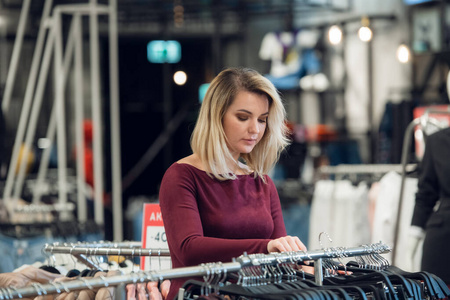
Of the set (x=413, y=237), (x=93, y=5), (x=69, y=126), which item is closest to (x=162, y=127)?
(x=69, y=126)

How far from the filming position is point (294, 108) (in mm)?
12367

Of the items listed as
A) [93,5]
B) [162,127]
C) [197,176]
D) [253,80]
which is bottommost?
[162,127]

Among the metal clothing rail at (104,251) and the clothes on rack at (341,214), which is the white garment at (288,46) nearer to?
the clothes on rack at (341,214)

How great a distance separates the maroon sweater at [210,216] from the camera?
2.00 meters

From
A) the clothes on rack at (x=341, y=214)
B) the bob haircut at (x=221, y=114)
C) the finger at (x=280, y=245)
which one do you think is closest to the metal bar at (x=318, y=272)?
the finger at (x=280, y=245)

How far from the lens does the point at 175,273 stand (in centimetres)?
178

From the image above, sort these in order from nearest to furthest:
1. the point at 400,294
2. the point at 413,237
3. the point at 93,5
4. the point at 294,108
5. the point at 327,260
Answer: the point at 400,294, the point at 327,260, the point at 413,237, the point at 93,5, the point at 294,108

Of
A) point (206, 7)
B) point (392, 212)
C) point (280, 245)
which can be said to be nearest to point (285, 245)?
point (280, 245)

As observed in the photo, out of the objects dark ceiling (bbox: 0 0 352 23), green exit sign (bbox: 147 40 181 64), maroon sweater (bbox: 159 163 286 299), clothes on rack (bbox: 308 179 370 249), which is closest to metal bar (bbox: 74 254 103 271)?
maroon sweater (bbox: 159 163 286 299)

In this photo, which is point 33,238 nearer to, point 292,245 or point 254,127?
point 254,127

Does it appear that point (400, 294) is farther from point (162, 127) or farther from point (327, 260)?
point (162, 127)

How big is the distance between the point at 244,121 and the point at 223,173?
0.18 m

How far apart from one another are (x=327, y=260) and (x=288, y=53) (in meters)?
9.27

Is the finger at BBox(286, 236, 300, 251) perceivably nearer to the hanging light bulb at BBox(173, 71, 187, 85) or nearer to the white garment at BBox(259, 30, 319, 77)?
the white garment at BBox(259, 30, 319, 77)
